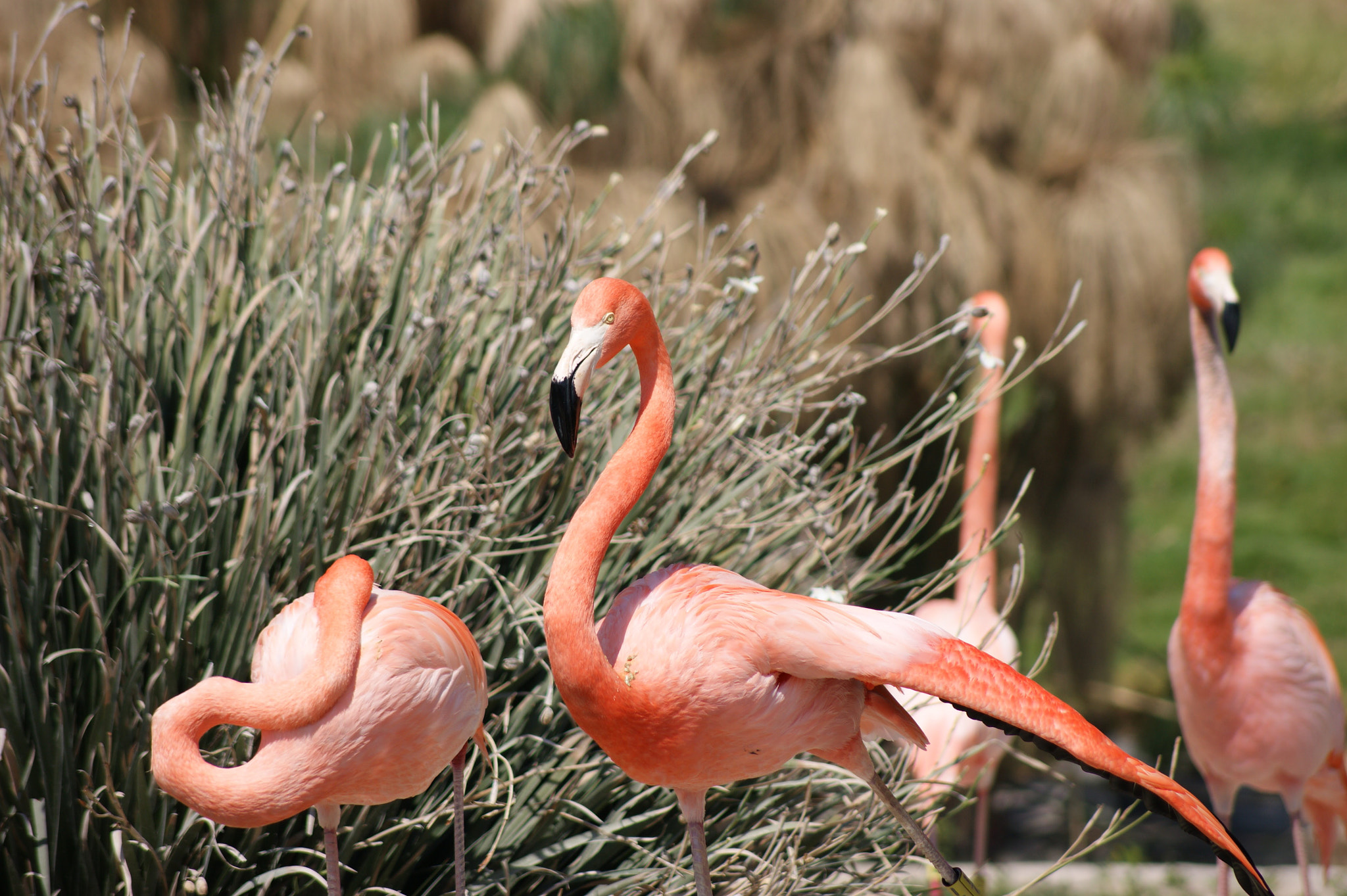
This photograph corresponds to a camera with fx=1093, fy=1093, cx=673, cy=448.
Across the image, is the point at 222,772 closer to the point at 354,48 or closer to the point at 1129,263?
the point at 354,48

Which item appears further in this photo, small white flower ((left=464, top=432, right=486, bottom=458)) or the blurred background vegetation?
the blurred background vegetation

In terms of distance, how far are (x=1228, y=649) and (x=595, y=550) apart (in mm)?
1611

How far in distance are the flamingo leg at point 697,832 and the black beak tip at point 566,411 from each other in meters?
0.53

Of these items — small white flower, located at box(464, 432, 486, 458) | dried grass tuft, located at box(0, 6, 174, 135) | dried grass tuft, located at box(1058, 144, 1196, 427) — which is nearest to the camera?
small white flower, located at box(464, 432, 486, 458)

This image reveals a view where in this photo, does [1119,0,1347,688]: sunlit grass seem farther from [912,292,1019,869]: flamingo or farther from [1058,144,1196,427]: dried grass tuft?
[912,292,1019,869]: flamingo

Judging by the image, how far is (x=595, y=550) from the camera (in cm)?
135

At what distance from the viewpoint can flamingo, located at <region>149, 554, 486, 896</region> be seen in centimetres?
125

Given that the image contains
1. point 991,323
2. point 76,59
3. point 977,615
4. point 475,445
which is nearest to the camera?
point 475,445

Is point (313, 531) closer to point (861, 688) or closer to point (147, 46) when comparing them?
point (861, 688)

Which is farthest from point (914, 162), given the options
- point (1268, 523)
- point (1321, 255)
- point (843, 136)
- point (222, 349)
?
point (1321, 255)

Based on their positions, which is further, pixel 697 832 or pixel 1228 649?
pixel 1228 649

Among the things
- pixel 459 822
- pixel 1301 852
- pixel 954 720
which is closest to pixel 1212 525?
pixel 954 720

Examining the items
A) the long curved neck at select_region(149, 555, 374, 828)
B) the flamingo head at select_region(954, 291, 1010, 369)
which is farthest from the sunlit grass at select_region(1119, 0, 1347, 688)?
the long curved neck at select_region(149, 555, 374, 828)

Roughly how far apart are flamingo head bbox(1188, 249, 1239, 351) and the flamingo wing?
1.20 metres
